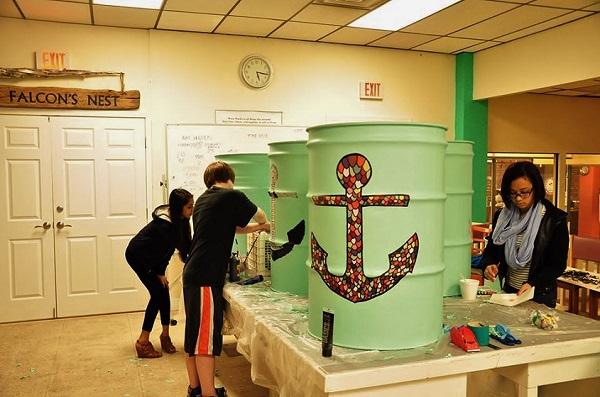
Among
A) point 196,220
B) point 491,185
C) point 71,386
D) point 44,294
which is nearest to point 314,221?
point 196,220

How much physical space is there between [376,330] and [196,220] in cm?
129

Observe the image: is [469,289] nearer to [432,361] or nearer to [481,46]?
[432,361]

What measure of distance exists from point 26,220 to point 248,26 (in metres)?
2.69

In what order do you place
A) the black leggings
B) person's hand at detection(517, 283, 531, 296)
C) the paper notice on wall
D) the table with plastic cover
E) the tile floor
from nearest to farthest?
the table with plastic cover < person's hand at detection(517, 283, 531, 296) < the tile floor < the black leggings < the paper notice on wall

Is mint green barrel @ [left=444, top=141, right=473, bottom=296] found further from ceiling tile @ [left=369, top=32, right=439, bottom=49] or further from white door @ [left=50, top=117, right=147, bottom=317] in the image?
white door @ [left=50, top=117, right=147, bottom=317]

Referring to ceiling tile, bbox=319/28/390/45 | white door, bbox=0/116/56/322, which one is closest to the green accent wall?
ceiling tile, bbox=319/28/390/45

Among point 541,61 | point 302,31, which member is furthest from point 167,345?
point 541,61

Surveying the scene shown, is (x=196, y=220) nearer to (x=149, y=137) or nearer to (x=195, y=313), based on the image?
(x=195, y=313)

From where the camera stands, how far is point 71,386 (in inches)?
132

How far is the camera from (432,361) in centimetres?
178

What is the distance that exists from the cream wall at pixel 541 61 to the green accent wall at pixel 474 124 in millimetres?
93

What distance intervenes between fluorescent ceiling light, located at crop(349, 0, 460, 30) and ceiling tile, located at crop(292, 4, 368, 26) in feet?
0.37

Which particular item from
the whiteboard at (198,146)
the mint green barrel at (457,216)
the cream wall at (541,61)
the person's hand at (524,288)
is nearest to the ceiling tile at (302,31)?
the whiteboard at (198,146)

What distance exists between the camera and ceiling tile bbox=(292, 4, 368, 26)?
4.50 metres
